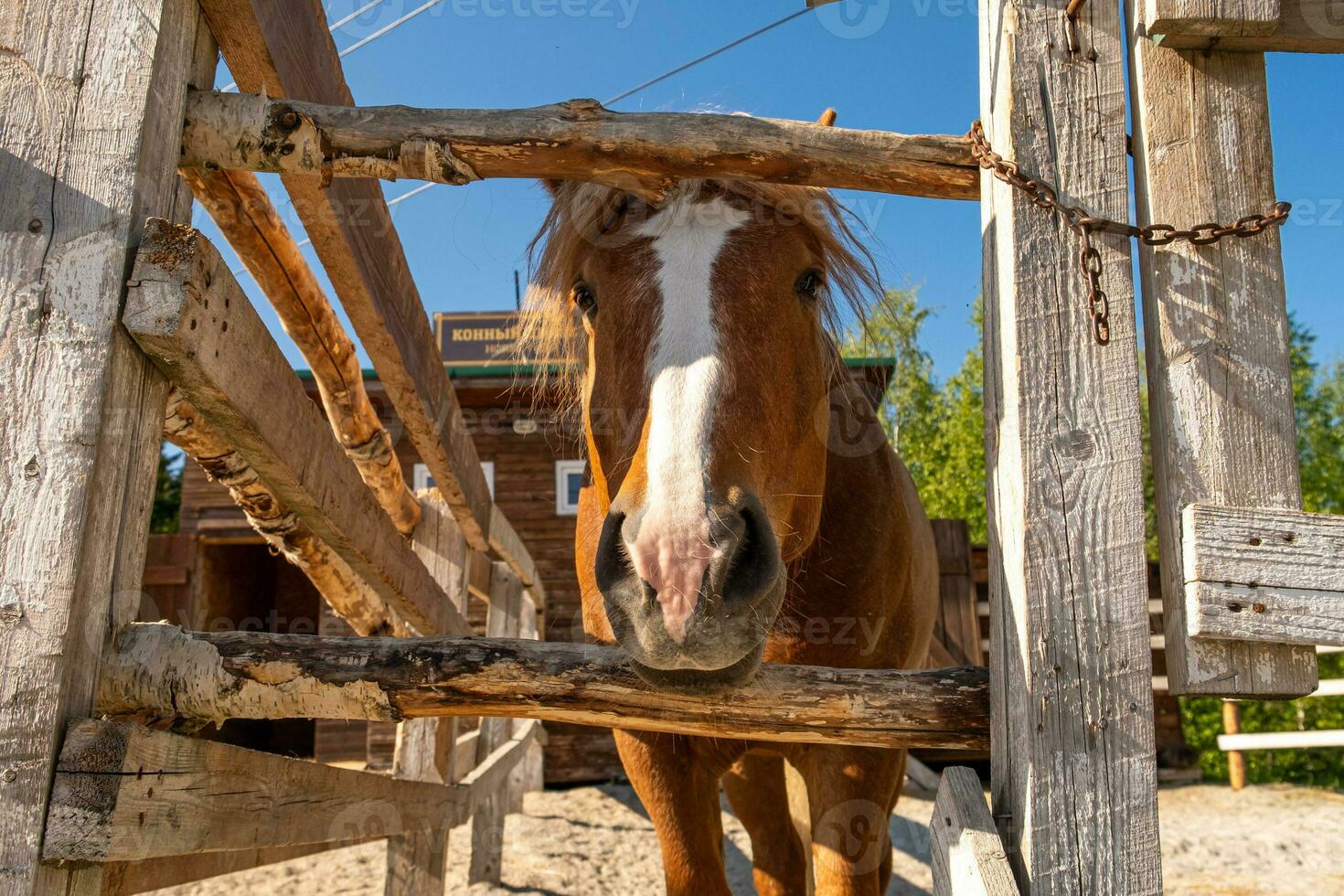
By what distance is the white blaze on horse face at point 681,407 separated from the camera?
1.35 meters

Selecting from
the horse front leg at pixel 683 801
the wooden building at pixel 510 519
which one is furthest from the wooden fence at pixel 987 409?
the wooden building at pixel 510 519

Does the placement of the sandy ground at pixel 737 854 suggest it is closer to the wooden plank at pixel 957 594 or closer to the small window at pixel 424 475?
the wooden plank at pixel 957 594

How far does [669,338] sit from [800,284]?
0.53 m

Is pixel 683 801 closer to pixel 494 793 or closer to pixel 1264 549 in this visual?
pixel 1264 549

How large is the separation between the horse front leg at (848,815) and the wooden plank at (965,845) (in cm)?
73

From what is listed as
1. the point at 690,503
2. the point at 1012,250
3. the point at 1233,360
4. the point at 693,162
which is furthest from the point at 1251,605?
the point at 693,162

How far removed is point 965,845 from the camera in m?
1.29

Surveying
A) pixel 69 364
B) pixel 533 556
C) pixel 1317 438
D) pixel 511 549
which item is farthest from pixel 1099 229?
pixel 1317 438

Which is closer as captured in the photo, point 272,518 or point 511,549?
point 272,518

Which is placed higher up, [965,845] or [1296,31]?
[1296,31]

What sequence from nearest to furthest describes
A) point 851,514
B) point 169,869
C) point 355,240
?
point 169,869 → point 355,240 → point 851,514

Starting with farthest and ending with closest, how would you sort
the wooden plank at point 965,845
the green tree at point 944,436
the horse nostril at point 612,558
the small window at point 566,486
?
the green tree at point 944,436, the small window at point 566,486, the horse nostril at point 612,558, the wooden plank at point 965,845

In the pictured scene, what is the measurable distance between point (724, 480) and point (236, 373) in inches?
33.7

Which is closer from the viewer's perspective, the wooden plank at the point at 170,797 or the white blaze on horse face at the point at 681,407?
the wooden plank at the point at 170,797
